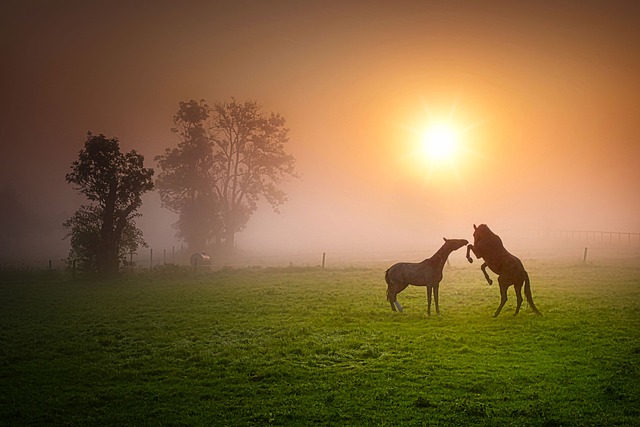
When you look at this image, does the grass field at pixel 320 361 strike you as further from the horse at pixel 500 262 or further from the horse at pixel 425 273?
the horse at pixel 500 262

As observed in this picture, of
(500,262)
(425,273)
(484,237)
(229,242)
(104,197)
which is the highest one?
(104,197)

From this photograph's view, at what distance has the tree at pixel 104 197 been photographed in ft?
134

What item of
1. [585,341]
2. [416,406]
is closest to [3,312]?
[416,406]

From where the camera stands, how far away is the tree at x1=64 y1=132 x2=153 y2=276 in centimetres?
4097

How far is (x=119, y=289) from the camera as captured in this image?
34.2 metres

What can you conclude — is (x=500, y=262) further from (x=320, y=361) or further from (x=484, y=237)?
(x=320, y=361)

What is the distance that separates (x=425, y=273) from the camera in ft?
72.0

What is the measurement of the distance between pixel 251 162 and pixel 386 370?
191ft

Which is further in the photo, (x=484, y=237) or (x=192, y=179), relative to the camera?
(x=192, y=179)

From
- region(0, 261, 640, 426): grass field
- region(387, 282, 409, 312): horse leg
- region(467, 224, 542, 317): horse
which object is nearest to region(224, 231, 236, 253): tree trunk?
region(0, 261, 640, 426): grass field

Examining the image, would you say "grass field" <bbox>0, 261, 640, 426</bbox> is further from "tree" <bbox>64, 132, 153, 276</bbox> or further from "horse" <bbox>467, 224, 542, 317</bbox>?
"tree" <bbox>64, 132, 153, 276</bbox>

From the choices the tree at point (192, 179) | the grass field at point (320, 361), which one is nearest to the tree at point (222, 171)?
the tree at point (192, 179)

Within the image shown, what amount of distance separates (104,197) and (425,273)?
3231cm

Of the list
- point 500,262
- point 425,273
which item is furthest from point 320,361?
point 500,262
